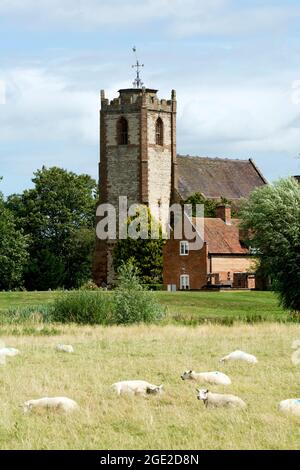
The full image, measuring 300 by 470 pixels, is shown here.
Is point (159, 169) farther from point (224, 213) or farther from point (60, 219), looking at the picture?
point (224, 213)

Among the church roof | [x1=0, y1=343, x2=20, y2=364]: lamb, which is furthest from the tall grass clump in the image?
the church roof

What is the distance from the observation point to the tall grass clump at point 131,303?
41.9 metres

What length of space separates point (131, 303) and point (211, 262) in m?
45.2

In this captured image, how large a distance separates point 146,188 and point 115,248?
8564mm

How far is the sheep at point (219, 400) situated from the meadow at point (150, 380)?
19 cm

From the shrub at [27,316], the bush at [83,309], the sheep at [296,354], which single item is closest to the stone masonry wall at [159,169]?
the shrub at [27,316]

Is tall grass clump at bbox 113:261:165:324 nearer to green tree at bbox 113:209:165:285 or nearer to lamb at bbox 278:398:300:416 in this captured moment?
lamb at bbox 278:398:300:416

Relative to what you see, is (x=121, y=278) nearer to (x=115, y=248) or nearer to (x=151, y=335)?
(x=151, y=335)

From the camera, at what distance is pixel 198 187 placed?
108 metres

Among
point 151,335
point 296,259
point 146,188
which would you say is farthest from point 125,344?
point 146,188

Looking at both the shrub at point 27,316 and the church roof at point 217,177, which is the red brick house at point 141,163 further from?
the shrub at point 27,316

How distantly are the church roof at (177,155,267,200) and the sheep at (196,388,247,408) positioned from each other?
87378 millimetres

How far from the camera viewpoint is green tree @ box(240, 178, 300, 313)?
49.1 meters

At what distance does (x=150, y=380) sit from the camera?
21.2 meters
